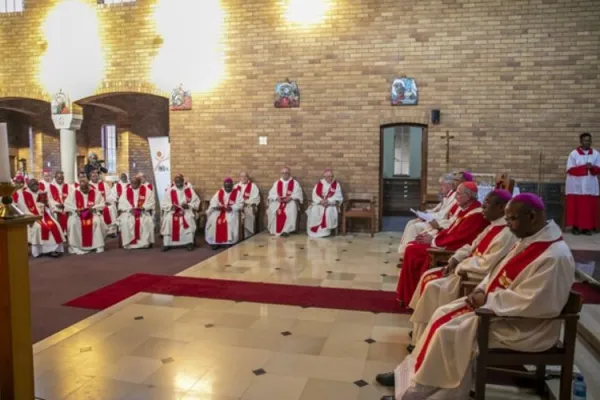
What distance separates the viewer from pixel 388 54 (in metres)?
9.82

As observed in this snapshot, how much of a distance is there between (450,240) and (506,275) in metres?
1.52

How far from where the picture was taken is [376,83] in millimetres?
9930

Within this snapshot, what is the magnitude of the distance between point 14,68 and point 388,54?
892 centimetres

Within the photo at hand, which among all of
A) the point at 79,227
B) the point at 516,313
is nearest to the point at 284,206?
the point at 79,227

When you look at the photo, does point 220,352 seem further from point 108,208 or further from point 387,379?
point 108,208

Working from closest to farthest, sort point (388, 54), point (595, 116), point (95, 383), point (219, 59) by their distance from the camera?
point (95, 383) → point (595, 116) → point (388, 54) → point (219, 59)

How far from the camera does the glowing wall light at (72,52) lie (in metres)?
11.4

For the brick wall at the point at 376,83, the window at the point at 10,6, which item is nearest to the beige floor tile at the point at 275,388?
the brick wall at the point at 376,83

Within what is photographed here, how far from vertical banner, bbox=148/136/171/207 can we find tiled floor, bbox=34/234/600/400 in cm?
756

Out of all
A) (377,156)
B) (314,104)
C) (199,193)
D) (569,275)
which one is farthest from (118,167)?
(569,275)


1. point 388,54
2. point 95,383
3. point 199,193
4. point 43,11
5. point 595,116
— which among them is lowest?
point 95,383

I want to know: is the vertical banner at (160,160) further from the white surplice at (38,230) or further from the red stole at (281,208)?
the white surplice at (38,230)

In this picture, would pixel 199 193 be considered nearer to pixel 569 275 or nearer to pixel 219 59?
pixel 219 59

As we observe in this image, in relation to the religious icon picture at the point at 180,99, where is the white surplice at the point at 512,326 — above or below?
below
